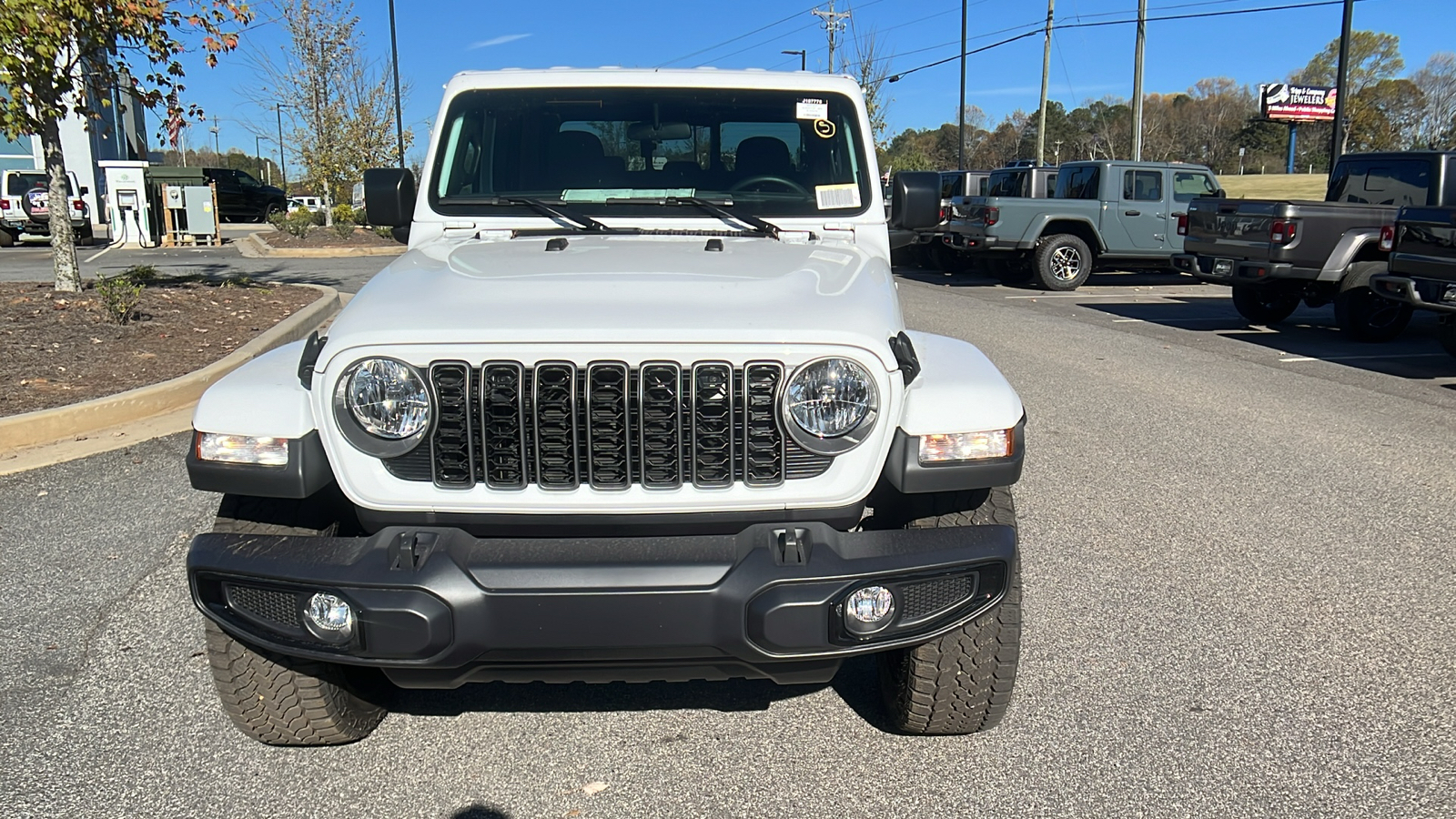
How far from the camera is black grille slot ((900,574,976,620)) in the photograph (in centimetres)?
252

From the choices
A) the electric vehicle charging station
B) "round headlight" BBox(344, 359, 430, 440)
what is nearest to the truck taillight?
"round headlight" BBox(344, 359, 430, 440)

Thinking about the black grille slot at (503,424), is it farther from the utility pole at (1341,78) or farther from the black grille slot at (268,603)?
the utility pole at (1341,78)

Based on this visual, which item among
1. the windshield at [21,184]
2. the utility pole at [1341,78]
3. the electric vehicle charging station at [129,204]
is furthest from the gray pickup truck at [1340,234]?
the windshield at [21,184]

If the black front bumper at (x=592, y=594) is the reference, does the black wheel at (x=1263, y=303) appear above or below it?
below

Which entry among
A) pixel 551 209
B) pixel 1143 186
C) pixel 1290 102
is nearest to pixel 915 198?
pixel 551 209

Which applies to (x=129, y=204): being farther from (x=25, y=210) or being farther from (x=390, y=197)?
(x=390, y=197)

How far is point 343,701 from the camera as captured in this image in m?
3.00

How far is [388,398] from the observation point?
2543 mm

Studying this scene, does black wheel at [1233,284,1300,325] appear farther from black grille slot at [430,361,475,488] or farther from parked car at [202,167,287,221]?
parked car at [202,167,287,221]

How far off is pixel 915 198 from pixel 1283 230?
28.8ft

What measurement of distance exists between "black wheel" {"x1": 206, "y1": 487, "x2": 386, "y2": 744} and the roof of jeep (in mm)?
1899

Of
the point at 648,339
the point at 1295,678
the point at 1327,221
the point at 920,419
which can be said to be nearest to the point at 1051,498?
the point at 1295,678

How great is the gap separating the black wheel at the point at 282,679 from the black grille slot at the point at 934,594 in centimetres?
142

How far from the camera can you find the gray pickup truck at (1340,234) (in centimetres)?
1120
